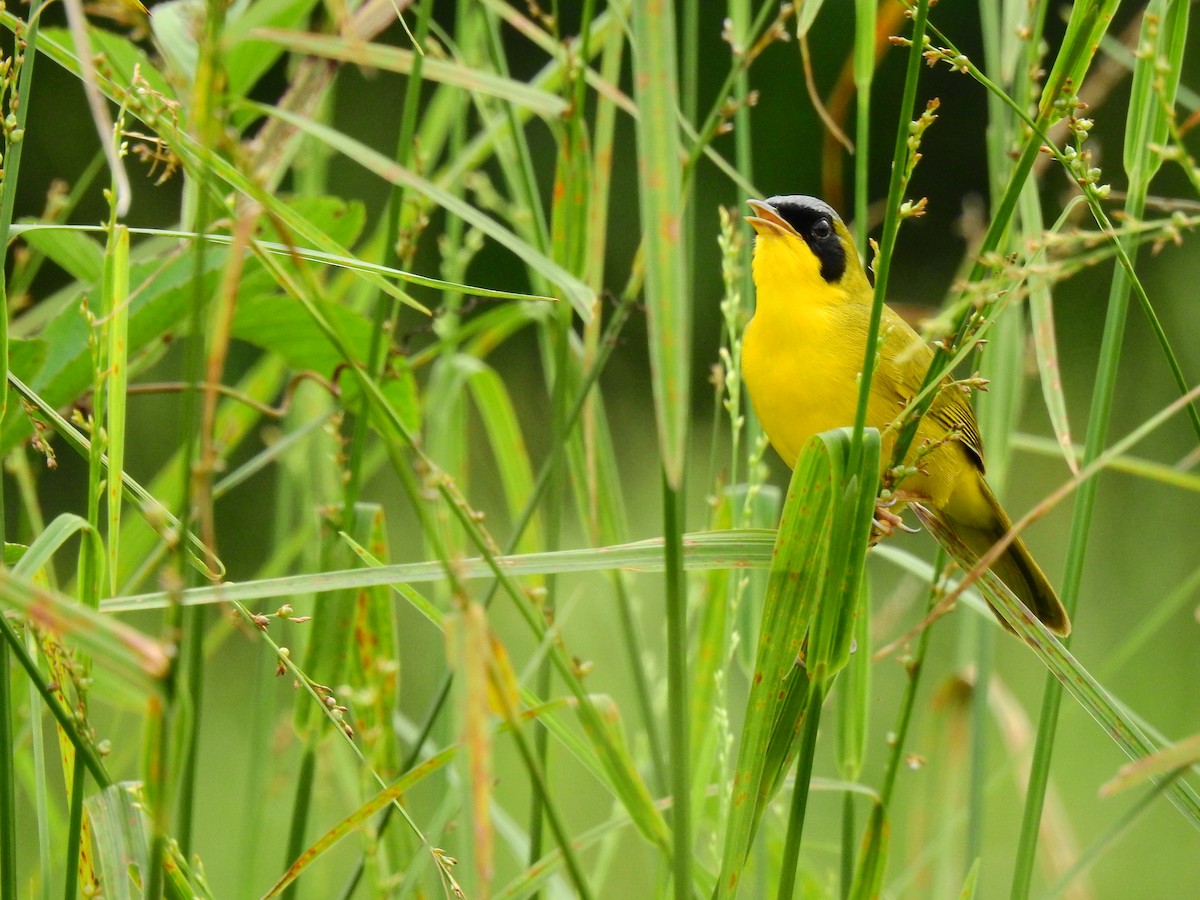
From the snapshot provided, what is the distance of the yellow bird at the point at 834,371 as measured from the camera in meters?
1.57

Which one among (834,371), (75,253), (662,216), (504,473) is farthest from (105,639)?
(834,371)

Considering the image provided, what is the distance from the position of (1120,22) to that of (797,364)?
5171 millimetres

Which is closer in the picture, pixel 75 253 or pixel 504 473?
pixel 75 253

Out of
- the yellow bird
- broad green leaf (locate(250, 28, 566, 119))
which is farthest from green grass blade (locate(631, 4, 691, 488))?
the yellow bird

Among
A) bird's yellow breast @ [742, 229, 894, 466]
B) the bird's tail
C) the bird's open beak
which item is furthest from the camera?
the bird's open beak

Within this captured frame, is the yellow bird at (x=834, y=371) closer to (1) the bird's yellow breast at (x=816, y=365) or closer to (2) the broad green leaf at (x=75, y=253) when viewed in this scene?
(1) the bird's yellow breast at (x=816, y=365)

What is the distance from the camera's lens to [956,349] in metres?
0.82

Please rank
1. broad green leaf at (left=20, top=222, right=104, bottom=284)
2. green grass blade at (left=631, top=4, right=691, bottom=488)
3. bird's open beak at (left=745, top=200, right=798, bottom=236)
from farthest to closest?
bird's open beak at (left=745, top=200, right=798, bottom=236)
broad green leaf at (left=20, top=222, right=104, bottom=284)
green grass blade at (left=631, top=4, right=691, bottom=488)

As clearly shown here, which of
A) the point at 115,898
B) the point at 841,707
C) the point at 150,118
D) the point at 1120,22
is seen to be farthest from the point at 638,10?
the point at 1120,22

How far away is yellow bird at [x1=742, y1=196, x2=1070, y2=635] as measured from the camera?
62.0 inches

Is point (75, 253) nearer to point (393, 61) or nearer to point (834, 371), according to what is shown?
point (393, 61)

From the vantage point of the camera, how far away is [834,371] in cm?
157

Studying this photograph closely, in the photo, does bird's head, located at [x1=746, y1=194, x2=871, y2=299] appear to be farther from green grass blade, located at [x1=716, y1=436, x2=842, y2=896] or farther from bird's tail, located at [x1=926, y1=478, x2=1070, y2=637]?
green grass blade, located at [x1=716, y1=436, x2=842, y2=896]

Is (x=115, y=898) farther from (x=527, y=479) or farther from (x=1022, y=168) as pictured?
(x=527, y=479)
